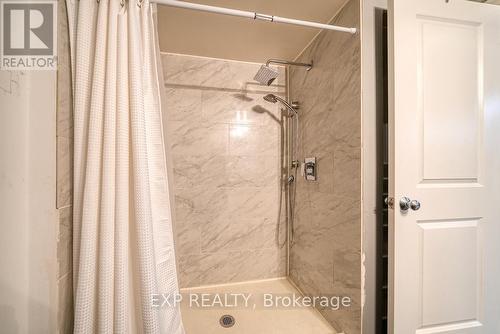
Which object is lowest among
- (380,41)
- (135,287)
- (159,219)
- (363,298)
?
(363,298)

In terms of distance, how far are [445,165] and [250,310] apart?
1451 mm

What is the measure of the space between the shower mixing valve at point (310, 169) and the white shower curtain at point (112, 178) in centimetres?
105

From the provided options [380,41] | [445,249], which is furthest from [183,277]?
[380,41]

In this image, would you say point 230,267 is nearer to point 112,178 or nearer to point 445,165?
point 112,178

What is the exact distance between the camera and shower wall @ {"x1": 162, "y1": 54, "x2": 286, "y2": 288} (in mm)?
1750

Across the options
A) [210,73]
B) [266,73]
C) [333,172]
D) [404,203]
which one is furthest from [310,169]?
[210,73]

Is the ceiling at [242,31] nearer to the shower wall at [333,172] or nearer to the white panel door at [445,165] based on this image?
the shower wall at [333,172]

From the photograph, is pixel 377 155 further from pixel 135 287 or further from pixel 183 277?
pixel 183 277

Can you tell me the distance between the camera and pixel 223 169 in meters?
1.82

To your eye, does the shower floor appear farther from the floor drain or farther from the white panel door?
the white panel door

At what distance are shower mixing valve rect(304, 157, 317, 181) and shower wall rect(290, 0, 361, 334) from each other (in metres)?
0.05

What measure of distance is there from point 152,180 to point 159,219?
16cm

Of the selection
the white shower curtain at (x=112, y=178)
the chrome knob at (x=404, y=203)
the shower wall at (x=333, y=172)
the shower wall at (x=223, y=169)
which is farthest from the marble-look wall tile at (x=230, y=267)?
the chrome knob at (x=404, y=203)

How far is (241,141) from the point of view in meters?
1.85
